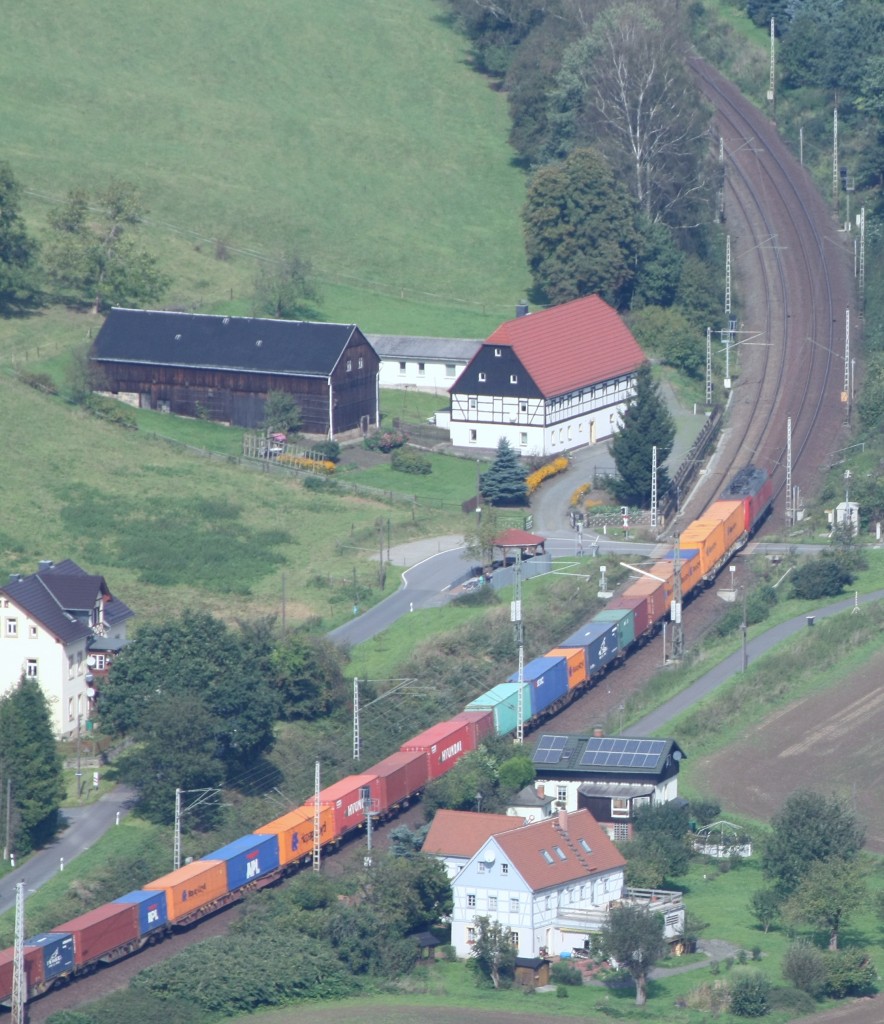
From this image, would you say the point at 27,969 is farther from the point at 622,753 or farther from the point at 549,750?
the point at 622,753

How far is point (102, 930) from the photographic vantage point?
266 ft

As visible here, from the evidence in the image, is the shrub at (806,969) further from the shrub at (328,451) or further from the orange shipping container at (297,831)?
the shrub at (328,451)

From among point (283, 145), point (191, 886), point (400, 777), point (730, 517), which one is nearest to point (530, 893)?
point (191, 886)

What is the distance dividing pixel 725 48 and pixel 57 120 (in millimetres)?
54550

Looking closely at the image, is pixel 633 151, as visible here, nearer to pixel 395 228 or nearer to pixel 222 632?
pixel 395 228

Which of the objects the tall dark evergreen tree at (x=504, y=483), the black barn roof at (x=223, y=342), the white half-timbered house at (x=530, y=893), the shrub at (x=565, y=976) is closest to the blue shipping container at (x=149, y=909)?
the white half-timbered house at (x=530, y=893)

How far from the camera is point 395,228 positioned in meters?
175

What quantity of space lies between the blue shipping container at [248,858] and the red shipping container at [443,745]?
32.7ft

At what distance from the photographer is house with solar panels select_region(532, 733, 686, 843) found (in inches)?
3730

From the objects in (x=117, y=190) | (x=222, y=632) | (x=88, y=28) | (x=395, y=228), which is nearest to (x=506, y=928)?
(x=222, y=632)

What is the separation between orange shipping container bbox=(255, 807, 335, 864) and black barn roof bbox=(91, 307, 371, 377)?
51896 millimetres

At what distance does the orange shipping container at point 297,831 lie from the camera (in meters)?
89.1

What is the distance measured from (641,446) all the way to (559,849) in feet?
151

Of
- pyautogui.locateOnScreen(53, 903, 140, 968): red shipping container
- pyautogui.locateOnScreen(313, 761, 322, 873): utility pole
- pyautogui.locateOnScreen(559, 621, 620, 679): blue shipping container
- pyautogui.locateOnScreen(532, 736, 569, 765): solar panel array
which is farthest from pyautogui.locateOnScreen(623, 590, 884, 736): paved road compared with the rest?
pyautogui.locateOnScreen(53, 903, 140, 968): red shipping container
